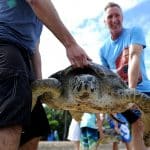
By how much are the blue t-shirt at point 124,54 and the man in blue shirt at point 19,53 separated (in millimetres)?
1767

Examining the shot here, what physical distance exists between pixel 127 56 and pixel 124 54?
0.05 metres

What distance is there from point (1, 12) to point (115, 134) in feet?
13.3

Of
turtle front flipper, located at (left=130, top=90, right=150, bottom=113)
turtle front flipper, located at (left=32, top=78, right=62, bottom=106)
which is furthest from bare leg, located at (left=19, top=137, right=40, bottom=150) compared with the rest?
turtle front flipper, located at (left=130, top=90, right=150, bottom=113)

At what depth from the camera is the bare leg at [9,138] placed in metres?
3.37

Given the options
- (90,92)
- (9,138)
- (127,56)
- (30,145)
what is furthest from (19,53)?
(127,56)

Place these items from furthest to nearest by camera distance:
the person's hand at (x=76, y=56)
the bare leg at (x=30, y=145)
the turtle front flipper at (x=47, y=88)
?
the bare leg at (x=30, y=145), the turtle front flipper at (x=47, y=88), the person's hand at (x=76, y=56)

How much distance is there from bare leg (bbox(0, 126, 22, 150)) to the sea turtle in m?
0.79

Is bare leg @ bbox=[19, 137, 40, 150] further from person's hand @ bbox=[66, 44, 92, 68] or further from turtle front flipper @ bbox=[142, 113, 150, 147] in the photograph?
turtle front flipper @ bbox=[142, 113, 150, 147]

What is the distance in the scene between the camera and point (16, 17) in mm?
3711

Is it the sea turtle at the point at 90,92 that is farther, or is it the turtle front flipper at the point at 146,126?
the turtle front flipper at the point at 146,126

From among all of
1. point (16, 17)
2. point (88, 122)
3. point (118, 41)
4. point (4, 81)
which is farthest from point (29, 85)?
point (88, 122)

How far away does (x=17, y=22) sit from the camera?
370cm

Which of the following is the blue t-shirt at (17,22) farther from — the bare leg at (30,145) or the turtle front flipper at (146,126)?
the turtle front flipper at (146,126)

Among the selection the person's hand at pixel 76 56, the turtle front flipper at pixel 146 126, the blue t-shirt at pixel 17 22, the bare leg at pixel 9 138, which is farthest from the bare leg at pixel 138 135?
the bare leg at pixel 9 138
